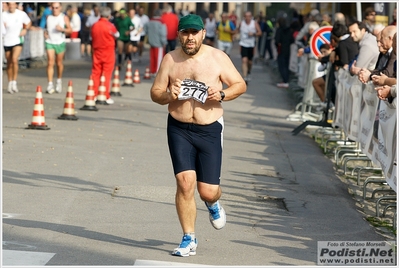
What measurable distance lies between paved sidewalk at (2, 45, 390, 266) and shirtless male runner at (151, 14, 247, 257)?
464 mm

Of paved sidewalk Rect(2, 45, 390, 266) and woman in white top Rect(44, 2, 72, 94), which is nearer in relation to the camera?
paved sidewalk Rect(2, 45, 390, 266)

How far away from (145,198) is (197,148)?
7.74 ft

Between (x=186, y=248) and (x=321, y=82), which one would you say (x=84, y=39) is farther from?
(x=186, y=248)

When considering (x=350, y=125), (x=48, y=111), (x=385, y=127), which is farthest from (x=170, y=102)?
(x=48, y=111)

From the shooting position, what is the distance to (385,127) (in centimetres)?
1011

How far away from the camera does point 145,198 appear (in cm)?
1007

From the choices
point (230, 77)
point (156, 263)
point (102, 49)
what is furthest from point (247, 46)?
point (156, 263)

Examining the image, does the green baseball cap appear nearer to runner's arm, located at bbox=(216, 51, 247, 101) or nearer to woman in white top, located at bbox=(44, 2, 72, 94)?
runner's arm, located at bbox=(216, 51, 247, 101)

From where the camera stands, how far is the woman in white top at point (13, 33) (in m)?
21.2

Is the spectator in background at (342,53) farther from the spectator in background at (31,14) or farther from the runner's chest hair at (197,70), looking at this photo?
the spectator in background at (31,14)

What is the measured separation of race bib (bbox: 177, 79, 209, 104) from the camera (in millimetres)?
7539

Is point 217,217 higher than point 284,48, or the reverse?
point 217,217

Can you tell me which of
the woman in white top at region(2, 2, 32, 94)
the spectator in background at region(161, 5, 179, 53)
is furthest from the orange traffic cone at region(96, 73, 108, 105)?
the spectator in background at region(161, 5, 179, 53)

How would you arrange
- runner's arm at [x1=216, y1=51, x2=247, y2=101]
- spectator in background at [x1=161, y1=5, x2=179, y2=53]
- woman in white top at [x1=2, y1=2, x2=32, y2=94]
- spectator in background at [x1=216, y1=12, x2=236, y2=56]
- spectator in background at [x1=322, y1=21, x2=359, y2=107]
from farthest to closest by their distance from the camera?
1. spectator in background at [x1=161, y1=5, x2=179, y2=53]
2. spectator in background at [x1=216, y1=12, x2=236, y2=56]
3. woman in white top at [x1=2, y1=2, x2=32, y2=94]
4. spectator in background at [x1=322, y1=21, x2=359, y2=107]
5. runner's arm at [x1=216, y1=51, x2=247, y2=101]
